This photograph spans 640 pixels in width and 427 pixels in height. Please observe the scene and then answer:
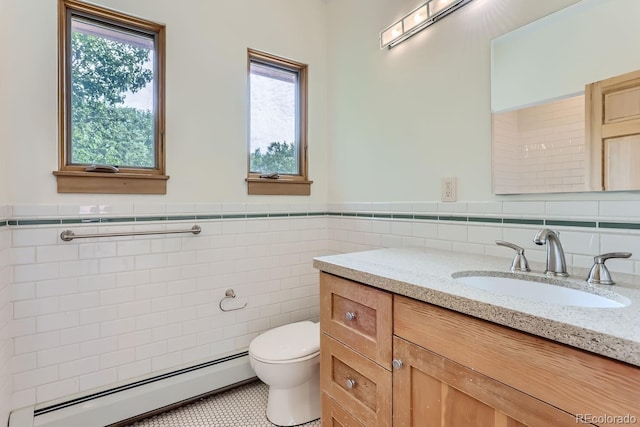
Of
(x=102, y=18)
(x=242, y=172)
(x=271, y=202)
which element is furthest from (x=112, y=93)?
(x=271, y=202)

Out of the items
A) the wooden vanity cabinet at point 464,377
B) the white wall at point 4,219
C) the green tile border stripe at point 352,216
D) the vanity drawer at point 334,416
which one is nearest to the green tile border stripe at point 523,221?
the green tile border stripe at point 352,216

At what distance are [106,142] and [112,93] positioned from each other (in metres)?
0.26

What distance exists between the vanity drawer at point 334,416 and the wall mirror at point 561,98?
3.54 ft

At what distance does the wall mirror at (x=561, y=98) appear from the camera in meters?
1.00

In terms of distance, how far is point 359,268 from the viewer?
3.68 ft

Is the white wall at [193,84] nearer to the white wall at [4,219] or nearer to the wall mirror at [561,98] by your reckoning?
the white wall at [4,219]

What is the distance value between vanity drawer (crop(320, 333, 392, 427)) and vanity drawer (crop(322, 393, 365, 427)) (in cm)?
2

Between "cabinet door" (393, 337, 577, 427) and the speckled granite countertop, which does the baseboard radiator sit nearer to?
the speckled granite countertop

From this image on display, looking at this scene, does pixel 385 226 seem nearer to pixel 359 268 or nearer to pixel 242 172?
pixel 359 268

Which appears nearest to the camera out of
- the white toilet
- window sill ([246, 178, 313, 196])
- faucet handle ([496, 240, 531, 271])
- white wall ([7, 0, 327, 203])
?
faucet handle ([496, 240, 531, 271])

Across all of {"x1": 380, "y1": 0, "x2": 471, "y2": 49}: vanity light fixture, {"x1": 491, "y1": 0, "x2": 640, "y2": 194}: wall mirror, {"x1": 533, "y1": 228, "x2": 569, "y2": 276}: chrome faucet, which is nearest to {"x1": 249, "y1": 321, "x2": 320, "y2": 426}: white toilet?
{"x1": 533, "y1": 228, "x2": 569, "y2": 276}: chrome faucet

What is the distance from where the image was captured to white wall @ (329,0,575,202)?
1.38m

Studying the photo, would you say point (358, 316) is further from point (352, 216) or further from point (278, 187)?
point (278, 187)

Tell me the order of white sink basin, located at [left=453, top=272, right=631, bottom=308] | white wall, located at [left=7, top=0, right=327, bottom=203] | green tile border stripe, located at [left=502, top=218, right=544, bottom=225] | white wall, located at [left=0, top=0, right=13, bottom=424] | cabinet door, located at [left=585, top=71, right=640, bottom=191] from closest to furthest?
1. white sink basin, located at [left=453, top=272, right=631, bottom=308]
2. cabinet door, located at [left=585, top=71, right=640, bottom=191]
3. green tile border stripe, located at [left=502, top=218, right=544, bottom=225]
4. white wall, located at [left=0, top=0, right=13, bottom=424]
5. white wall, located at [left=7, top=0, right=327, bottom=203]
